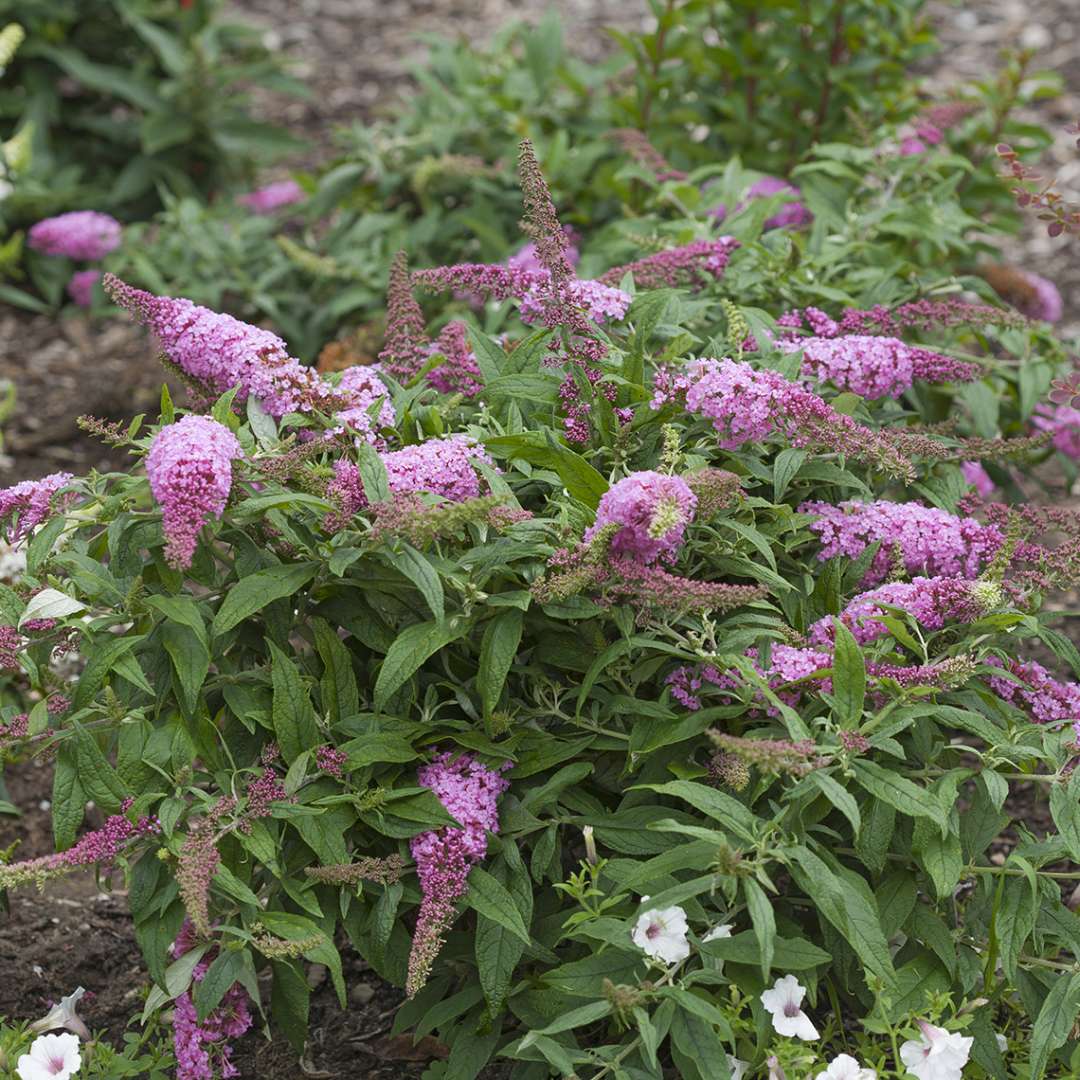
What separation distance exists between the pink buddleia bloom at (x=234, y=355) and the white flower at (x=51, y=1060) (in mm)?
1103

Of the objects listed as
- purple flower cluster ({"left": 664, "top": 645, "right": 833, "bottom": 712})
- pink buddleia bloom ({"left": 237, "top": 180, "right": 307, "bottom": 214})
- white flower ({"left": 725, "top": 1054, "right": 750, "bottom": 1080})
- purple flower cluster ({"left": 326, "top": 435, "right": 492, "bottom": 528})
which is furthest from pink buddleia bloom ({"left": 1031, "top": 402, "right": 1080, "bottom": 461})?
pink buddleia bloom ({"left": 237, "top": 180, "right": 307, "bottom": 214})

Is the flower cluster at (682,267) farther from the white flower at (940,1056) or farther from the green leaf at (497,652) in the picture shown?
the white flower at (940,1056)

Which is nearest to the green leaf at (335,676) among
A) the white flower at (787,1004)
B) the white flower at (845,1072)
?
the white flower at (787,1004)

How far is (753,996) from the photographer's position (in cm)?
239

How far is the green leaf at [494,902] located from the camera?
242 cm

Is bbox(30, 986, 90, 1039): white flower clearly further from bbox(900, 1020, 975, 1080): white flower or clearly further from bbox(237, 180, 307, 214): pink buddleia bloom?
bbox(237, 180, 307, 214): pink buddleia bloom

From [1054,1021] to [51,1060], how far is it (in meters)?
1.63

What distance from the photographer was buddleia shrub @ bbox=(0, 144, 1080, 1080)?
7.63 ft

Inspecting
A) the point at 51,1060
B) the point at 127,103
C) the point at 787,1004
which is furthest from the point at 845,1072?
the point at 127,103

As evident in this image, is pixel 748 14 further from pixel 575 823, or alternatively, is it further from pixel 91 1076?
pixel 91 1076

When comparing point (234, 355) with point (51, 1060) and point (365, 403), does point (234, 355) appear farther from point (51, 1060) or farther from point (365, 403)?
point (51, 1060)

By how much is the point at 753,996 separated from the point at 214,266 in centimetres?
340

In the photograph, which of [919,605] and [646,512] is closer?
[646,512]

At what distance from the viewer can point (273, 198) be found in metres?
5.59
